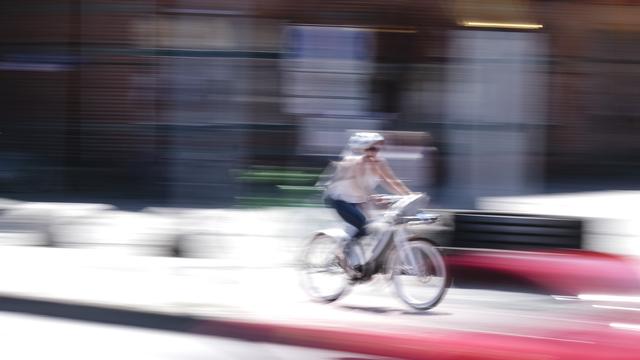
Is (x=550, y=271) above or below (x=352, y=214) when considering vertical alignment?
above

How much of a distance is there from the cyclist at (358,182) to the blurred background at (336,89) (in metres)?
4.17

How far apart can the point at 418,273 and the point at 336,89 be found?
701cm

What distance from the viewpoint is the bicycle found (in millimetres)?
7605

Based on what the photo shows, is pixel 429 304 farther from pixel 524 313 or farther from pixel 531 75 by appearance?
pixel 531 75

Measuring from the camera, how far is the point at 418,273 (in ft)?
25.2

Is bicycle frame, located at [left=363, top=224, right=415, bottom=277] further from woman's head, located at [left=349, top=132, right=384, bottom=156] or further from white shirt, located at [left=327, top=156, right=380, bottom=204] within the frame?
woman's head, located at [left=349, top=132, right=384, bottom=156]

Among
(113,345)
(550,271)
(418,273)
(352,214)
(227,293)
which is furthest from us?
(227,293)

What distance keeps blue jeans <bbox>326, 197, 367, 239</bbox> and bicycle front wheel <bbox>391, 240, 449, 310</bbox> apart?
410 millimetres

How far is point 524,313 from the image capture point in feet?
13.2

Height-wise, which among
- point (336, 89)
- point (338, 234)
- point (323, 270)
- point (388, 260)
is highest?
point (336, 89)

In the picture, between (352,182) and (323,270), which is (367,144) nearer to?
(352,182)

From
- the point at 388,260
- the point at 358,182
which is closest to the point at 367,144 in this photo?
the point at 358,182

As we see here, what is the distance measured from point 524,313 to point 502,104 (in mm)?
9224

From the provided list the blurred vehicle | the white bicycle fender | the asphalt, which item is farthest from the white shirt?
the blurred vehicle
